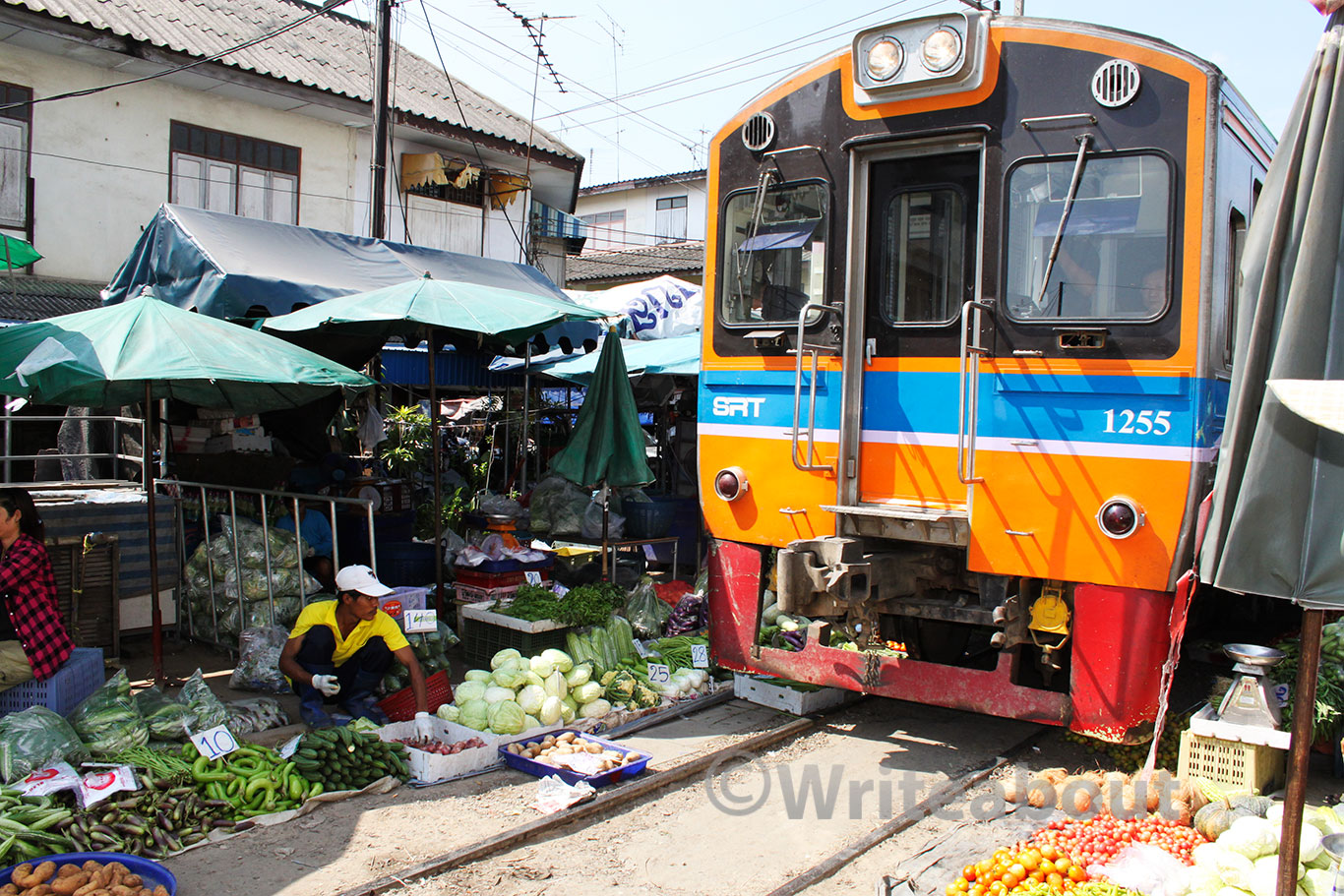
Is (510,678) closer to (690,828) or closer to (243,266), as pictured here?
(690,828)

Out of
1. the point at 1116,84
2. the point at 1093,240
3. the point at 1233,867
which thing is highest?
the point at 1116,84

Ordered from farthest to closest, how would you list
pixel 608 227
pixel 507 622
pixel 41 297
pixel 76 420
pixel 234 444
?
pixel 608 227 → pixel 41 297 → pixel 234 444 → pixel 76 420 → pixel 507 622

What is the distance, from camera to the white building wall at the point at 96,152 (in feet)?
40.8

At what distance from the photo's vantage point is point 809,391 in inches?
230

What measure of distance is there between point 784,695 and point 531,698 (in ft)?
5.53

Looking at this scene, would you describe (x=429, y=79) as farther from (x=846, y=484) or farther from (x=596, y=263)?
(x=846, y=484)

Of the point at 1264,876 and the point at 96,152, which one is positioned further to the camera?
the point at 96,152

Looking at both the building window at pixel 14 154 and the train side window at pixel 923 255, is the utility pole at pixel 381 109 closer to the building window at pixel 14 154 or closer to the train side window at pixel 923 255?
the building window at pixel 14 154

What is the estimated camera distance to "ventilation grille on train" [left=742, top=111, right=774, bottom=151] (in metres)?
5.98

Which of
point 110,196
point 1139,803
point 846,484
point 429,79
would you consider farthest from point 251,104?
point 1139,803

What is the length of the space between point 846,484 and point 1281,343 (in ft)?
10.2

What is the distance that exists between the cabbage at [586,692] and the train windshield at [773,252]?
2.47 metres

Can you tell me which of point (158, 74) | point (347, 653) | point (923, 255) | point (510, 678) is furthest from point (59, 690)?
point (158, 74)

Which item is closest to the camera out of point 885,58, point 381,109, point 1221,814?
point 1221,814
